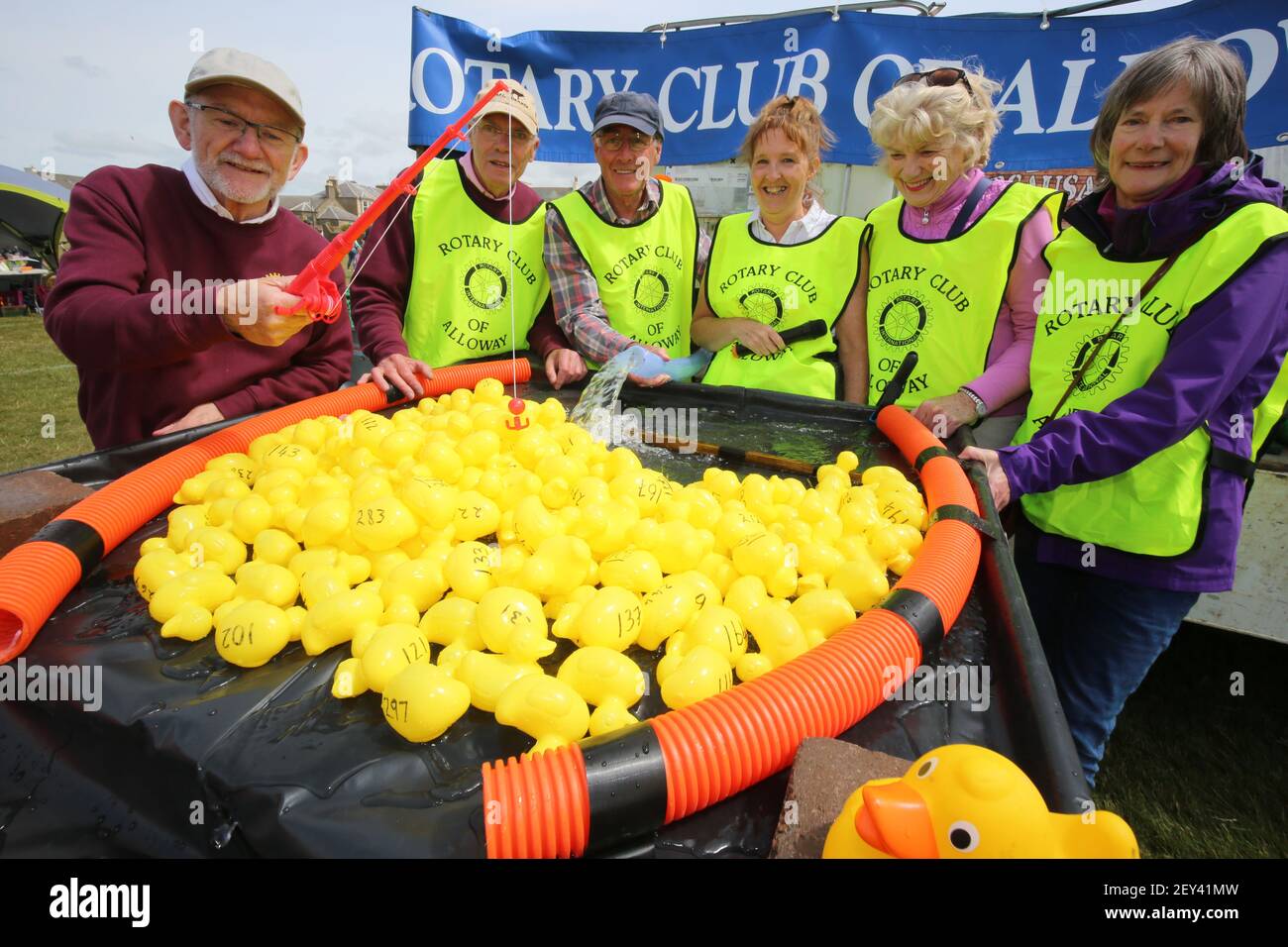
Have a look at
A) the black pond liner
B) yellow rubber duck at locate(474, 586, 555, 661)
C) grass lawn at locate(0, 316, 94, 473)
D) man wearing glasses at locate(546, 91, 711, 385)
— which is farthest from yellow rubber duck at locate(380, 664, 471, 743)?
grass lawn at locate(0, 316, 94, 473)

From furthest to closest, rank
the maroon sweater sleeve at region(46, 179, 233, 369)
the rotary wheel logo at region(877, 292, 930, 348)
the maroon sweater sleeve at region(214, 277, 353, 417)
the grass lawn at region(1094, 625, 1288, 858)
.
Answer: the rotary wheel logo at region(877, 292, 930, 348), the maroon sweater sleeve at region(214, 277, 353, 417), the grass lawn at region(1094, 625, 1288, 858), the maroon sweater sleeve at region(46, 179, 233, 369)

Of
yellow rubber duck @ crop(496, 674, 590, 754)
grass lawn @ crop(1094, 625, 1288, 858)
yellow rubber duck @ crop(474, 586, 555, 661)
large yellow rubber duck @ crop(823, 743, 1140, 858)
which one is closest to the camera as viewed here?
large yellow rubber duck @ crop(823, 743, 1140, 858)

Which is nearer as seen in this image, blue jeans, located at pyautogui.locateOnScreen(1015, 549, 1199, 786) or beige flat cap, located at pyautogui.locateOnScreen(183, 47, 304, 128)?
blue jeans, located at pyautogui.locateOnScreen(1015, 549, 1199, 786)

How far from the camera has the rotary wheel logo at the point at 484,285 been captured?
322 centimetres

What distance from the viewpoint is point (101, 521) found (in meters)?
1.69

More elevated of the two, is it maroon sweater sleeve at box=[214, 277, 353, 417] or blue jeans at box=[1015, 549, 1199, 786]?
maroon sweater sleeve at box=[214, 277, 353, 417]

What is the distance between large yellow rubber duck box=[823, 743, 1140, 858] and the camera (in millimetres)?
758

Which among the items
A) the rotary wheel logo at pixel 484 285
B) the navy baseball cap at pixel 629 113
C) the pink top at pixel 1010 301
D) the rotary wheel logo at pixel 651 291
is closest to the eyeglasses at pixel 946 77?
the pink top at pixel 1010 301

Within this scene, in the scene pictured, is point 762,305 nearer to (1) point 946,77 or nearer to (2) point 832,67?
(1) point 946,77

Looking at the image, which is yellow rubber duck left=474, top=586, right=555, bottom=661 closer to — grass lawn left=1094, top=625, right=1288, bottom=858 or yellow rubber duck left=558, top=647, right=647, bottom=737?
yellow rubber duck left=558, top=647, right=647, bottom=737

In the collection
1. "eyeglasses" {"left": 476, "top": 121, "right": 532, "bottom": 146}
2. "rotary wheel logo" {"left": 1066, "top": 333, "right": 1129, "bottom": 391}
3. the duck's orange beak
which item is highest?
"eyeglasses" {"left": 476, "top": 121, "right": 532, "bottom": 146}

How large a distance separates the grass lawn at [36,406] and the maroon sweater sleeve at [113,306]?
201 cm

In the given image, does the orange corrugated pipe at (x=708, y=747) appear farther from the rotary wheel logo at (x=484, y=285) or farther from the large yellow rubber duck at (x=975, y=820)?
the rotary wheel logo at (x=484, y=285)
